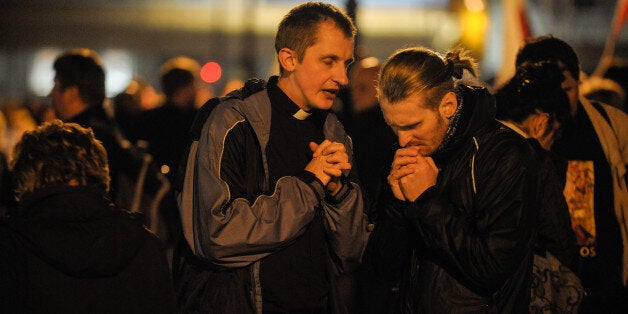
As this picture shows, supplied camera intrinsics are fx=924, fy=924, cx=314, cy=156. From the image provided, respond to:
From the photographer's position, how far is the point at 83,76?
650 centimetres

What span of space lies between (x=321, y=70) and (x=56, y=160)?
1.35 meters

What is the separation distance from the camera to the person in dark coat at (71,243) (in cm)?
376

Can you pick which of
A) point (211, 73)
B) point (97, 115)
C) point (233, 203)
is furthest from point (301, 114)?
point (211, 73)

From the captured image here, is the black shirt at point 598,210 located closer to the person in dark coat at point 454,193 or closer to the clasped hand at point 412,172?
the person in dark coat at point 454,193

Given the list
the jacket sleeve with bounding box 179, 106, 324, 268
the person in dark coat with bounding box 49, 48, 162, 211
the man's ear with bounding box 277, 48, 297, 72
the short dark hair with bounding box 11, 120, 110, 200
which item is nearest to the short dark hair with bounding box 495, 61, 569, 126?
the man's ear with bounding box 277, 48, 297, 72

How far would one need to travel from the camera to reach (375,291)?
22.2ft

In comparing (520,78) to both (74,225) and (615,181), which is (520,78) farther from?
(74,225)

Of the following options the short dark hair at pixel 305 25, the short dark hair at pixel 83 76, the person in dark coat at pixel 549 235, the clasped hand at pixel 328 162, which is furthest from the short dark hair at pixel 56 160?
the short dark hair at pixel 83 76

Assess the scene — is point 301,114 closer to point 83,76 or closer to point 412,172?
point 412,172

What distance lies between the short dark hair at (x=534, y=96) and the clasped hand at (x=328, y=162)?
1.22 meters

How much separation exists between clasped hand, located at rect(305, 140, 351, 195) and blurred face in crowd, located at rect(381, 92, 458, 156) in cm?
31

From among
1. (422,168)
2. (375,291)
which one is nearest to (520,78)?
(422,168)

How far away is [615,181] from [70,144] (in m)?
3.30

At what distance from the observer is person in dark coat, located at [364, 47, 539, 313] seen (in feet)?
12.3
